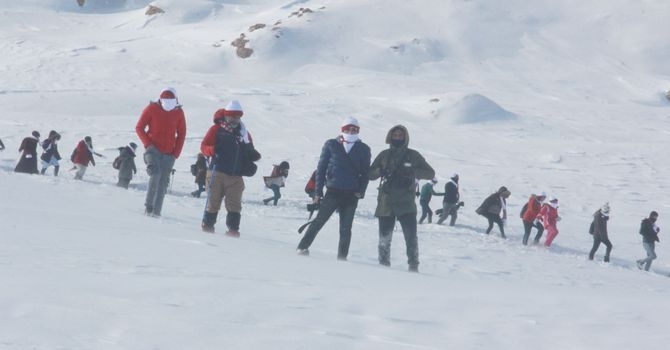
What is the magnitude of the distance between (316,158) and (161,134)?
74.9ft

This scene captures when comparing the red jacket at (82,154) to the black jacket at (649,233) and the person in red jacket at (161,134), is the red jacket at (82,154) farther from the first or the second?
the black jacket at (649,233)

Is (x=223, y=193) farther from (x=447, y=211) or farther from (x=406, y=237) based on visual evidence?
(x=447, y=211)

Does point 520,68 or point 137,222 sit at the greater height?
point 520,68

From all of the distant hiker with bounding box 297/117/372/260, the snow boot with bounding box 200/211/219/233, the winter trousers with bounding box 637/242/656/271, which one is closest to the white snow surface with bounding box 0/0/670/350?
the snow boot with bounding box 200/211/219/233

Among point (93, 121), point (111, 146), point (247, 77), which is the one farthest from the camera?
point (247, 77)

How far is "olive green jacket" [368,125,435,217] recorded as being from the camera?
28.9 feet

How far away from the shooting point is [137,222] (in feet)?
30.9

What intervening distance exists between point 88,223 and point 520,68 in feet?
171

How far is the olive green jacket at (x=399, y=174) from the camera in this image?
8.82 m

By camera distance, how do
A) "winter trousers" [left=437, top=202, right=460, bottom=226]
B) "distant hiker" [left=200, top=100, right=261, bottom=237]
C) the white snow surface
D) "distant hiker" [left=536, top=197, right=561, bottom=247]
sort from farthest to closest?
"winter trousers" [left=437, top=202, right=460, bottom=226]
"distant hiker" [left=536, top=197, right=561, bottom=247]
"distant hiker" [left=200, top=100, right=261, bottom=237]
the white snow surface

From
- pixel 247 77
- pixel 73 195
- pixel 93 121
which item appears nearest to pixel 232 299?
pixel 73 195

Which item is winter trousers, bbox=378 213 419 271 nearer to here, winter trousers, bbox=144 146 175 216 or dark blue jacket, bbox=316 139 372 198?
dark blue jacket, bbox=316 139 372 198

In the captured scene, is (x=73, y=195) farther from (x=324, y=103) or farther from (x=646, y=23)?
(x=646, y=23)

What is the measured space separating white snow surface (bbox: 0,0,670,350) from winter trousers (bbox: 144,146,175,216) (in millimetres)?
286
